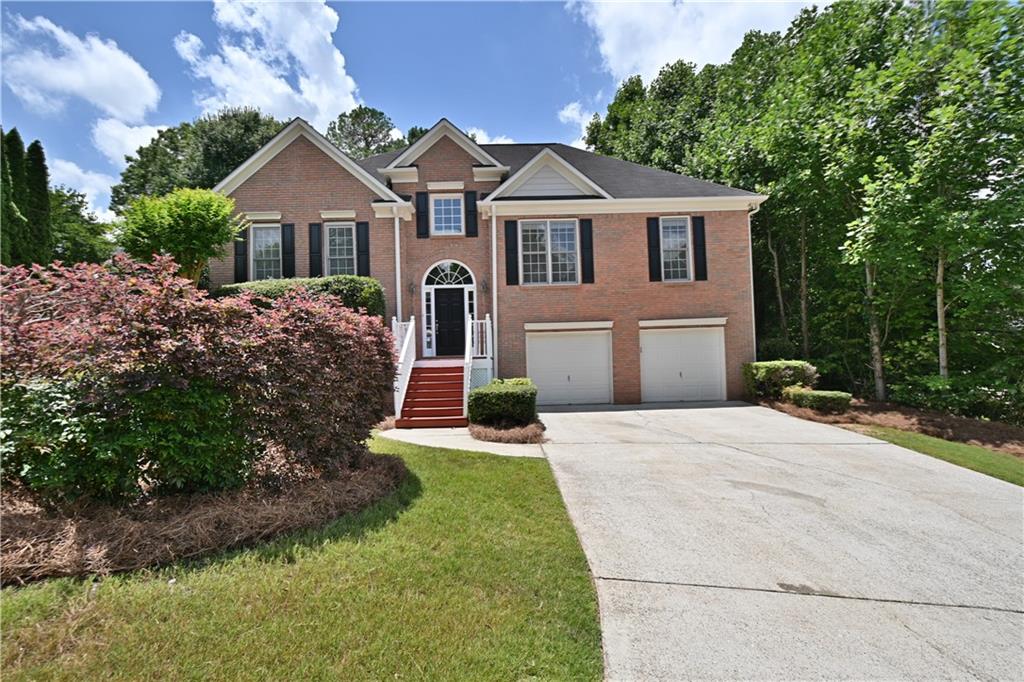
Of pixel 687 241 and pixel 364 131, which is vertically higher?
pixel 364 131

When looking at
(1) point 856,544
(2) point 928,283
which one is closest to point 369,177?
(1) point 856,544

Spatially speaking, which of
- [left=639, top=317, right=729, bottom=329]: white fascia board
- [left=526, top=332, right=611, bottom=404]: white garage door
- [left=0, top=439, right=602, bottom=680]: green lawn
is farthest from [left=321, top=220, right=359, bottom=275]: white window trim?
[left=0, top=439, right=602, bottom=680]: green lawn

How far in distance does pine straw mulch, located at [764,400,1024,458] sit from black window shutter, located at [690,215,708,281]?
4454 mm

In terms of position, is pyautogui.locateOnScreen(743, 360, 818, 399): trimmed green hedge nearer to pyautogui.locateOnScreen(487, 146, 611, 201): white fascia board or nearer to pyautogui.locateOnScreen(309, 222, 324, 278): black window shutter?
pyautogui.locateOnScreen(487, 146, 611, 201): white fascia board

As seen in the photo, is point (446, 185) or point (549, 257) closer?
point (549, 257)

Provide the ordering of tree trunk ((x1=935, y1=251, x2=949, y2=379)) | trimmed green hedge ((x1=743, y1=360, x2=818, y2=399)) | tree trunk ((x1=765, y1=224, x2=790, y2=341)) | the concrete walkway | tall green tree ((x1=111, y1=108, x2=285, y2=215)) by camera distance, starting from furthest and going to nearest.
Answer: tall green tree ((x1=111, y1=108, x2=285, y2=215)) → tree trunk ((x1=765, y1=224, x2=790, y2=341)) → trimmed green hedge ((x1=743, y1=360, x2=818, y2=399)) → tree trunk ((x1=935, y1=251, x2=949, y2=379)) → the concrete walkway

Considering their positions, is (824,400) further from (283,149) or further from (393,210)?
(283,149)

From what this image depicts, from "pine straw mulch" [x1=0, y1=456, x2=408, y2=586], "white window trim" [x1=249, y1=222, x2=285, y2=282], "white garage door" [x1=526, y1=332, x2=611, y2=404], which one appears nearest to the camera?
"pine straw mulch" [x1=0, y1=456, x2=408, y2=586]

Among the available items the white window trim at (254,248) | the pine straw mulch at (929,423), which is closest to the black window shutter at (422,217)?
the white window trim at (254,248)

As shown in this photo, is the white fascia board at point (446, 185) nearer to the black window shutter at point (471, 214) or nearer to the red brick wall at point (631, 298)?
the black window shutter at point (471, 214)

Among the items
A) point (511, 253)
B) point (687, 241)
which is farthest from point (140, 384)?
point (687, 241)

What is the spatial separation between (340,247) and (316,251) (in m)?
0.71

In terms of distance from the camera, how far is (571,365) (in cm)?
1309

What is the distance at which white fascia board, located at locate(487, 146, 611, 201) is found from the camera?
13.1 metres
